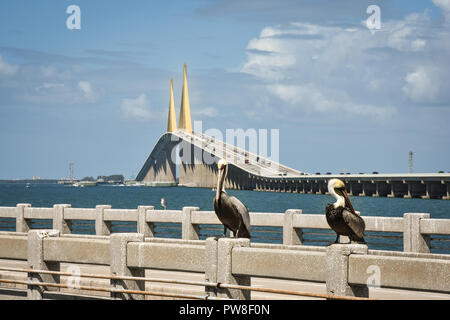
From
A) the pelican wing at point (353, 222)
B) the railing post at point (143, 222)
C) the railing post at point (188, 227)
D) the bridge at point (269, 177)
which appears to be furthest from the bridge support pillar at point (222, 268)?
the bridge at point (269, 177)

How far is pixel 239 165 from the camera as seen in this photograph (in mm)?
168000

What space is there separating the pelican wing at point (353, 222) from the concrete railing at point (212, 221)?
14.0 feet

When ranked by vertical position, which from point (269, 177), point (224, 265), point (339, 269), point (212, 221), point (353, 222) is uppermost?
point (353, 222)

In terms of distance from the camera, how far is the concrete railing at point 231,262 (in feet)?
30.6

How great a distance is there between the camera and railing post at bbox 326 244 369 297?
31.7 ft

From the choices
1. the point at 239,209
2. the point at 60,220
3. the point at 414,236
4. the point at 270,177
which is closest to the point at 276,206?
the point at 270,177

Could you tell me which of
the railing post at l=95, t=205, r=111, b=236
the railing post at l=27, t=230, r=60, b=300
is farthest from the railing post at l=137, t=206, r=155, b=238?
the railing post at l=27, t=230, r=60, b=300

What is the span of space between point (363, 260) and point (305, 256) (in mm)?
→ 894

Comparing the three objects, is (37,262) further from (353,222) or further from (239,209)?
(353,222)

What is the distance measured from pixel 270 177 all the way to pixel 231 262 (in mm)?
149529

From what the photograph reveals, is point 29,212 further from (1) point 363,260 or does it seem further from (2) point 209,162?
(2) point 209,162

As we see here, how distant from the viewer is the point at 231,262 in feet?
35.1

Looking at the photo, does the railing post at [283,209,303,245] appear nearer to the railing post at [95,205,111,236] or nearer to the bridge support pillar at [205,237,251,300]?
the railing post at [95,205,111,236]
